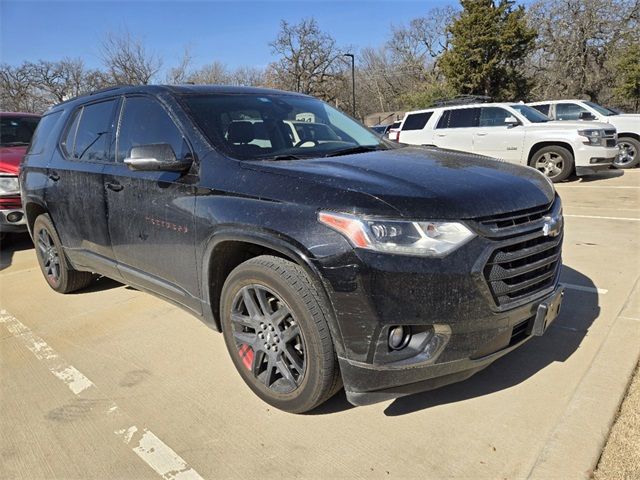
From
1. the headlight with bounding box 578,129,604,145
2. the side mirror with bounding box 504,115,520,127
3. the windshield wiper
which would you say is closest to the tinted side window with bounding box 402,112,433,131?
the side mirror with bounding box 504,115,520,127

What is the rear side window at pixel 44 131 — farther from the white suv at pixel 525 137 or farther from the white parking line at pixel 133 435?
the white suv at pixel 525 137

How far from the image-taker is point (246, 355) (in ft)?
9.19

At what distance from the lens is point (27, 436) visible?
2.60 m

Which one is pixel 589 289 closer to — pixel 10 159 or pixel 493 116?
pixel 10 159

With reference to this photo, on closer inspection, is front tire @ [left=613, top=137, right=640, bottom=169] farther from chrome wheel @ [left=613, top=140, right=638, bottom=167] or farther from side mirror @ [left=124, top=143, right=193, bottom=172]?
side mirror @ [left=124, top=143, right=193, bottom=172]

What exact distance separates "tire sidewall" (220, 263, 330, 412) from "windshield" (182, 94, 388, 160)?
722 millimetres

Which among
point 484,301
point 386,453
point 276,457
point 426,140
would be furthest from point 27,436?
point 426,140

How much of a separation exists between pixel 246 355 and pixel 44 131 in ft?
11.4

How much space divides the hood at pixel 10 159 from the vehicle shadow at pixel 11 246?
1.14m

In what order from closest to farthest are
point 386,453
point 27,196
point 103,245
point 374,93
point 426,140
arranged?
point 386,453
point 103,245
point 27,196
point 426,140
point 374,93

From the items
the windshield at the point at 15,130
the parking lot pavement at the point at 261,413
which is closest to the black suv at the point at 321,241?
the parking lot pavement at the point at 261,413

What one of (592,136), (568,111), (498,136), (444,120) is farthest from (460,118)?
(568,111)

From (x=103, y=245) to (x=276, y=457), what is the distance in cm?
229

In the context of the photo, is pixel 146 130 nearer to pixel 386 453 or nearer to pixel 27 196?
pixel 27 196
